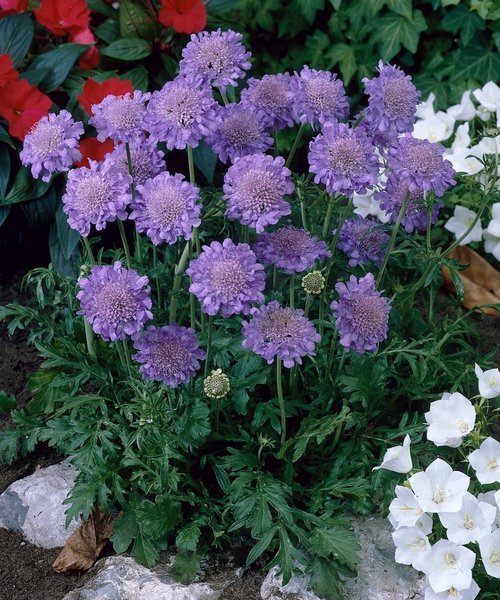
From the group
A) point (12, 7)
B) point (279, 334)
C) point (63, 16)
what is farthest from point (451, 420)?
point (12, 7)

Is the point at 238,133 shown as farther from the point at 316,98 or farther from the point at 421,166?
the point at 421,166

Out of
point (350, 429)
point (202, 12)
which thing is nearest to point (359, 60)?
point (202, 12)

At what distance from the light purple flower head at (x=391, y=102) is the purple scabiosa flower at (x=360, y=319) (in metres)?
0.41

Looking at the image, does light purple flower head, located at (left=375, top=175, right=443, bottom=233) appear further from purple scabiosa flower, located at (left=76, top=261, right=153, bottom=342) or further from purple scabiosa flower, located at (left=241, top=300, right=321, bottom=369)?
purple scabiosa flower, located at (left=76, top=261, right=153, bottom=342)

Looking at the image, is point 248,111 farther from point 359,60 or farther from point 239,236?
point 359,60

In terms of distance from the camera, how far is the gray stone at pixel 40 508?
2521mm

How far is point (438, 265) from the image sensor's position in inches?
95.2

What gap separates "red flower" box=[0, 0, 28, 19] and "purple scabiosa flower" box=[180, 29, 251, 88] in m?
1.45

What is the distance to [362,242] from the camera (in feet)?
8.11

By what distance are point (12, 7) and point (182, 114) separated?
1.70 metres

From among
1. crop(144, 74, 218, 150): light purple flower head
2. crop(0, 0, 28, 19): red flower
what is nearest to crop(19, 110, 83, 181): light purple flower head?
crop(144, 74, 218, 150): light purple flower head

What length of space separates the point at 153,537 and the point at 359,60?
8.70 ft

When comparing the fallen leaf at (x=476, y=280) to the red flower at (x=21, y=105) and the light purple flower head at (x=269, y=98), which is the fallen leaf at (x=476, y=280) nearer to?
the light purple flower head at (x=269, y=98)

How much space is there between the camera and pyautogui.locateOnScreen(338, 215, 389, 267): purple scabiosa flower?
97.3 inches
